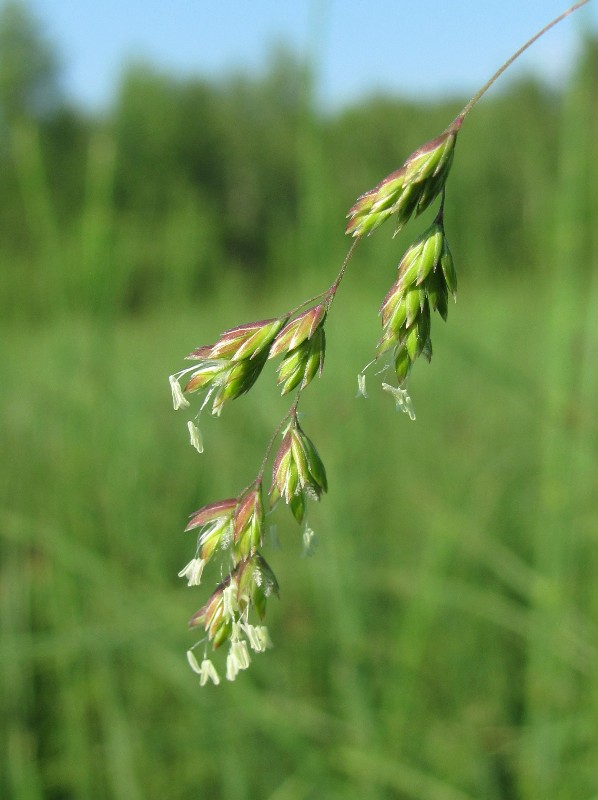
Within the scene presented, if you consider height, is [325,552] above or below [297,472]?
above

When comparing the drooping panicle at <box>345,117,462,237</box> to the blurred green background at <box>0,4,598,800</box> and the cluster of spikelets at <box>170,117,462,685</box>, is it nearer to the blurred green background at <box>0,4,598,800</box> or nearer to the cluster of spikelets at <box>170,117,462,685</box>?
the cluster of spikelets at <box>170,117,462,685</box>

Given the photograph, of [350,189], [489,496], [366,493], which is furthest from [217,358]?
[350,189]

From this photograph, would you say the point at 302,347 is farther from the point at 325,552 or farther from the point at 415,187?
the point at 325,552

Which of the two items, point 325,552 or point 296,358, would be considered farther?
point 325,552

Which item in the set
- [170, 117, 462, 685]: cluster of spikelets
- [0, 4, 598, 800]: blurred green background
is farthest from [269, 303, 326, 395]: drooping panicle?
[0, 4, 598, 800]: blurred green background

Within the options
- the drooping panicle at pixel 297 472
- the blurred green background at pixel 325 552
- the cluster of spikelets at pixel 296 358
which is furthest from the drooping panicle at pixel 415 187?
the blurred green background at pixel 325 552

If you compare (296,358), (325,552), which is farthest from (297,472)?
(325,552)

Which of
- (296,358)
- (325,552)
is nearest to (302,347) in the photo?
(296,358)
